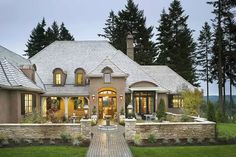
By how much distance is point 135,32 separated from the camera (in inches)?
2167

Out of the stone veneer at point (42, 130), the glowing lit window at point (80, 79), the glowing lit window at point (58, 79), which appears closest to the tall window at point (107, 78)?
the glowing lit window at point (80, 79)

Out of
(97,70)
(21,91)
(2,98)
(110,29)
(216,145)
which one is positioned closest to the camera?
(216,145)

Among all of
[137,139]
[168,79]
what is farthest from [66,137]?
[168,79]

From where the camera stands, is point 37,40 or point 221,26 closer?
point 221,26

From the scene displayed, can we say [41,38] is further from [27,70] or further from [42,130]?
[42,130]

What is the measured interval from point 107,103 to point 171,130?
47.1 feet

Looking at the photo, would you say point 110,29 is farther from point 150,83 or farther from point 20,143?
point 20,143

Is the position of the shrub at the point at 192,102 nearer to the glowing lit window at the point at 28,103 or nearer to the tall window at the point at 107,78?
the tall window at the point at 107,78

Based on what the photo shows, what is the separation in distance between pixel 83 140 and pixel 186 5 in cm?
18307

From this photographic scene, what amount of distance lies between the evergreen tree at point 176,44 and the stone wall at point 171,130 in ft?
112

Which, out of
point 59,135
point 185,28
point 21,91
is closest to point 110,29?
point 185,28

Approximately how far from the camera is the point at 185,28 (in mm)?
54062

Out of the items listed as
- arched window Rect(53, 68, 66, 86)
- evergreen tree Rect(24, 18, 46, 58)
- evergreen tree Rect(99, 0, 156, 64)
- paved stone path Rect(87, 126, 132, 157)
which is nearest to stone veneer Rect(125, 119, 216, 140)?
paved stone path Rect(87, 126, 132, 157)

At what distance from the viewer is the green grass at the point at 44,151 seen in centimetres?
1404
